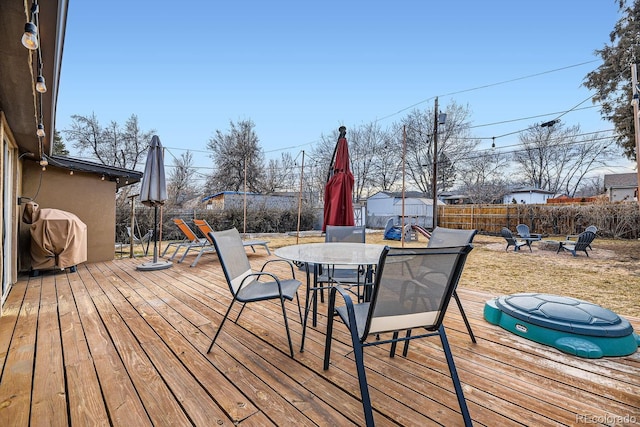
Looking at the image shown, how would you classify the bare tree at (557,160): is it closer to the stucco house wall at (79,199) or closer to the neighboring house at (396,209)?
the neighboring house at (396,209)

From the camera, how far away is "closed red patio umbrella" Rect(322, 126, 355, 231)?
172 inches

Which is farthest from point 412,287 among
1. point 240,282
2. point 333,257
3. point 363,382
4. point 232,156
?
point 232,156

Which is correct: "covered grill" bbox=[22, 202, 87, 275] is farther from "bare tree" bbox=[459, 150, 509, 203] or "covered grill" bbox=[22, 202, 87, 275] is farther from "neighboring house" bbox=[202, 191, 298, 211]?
"bare tree" bbox=[459, 150, 509, 203]

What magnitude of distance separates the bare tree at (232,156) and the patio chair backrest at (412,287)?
1872cm

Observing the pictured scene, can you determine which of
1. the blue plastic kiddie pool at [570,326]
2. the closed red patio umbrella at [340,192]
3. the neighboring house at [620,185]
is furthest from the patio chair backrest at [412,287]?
the neighboring house at [620,185]

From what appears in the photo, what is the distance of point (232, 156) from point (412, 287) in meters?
19.6

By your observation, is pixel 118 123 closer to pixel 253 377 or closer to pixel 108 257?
pixel 108 257

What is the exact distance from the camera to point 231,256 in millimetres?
2336

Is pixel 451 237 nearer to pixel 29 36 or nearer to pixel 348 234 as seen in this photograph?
pixel 348 234

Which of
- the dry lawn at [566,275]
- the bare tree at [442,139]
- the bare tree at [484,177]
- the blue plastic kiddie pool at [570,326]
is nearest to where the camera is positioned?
the blue plastic kiddie pool at [570,326]

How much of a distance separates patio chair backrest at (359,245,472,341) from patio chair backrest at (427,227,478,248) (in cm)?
96

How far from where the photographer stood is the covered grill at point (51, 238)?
4.28 m

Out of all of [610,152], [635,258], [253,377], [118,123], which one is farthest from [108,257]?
[610,152]

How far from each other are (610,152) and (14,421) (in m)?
30.3
